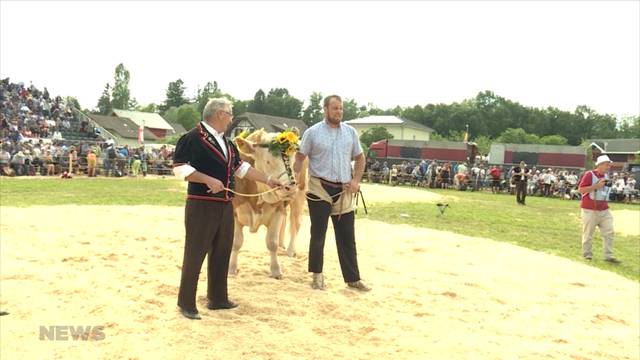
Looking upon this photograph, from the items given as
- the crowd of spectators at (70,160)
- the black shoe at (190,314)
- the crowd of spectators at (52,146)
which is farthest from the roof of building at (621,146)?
the black shoe at (190,314)

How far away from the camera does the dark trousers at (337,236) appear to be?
6.21 meters

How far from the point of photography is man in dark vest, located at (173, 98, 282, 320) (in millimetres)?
4820

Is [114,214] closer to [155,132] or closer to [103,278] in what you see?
[103,278]

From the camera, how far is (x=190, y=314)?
4.84m

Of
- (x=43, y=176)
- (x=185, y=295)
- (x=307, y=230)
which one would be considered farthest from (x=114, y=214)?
(x=43, y=176)

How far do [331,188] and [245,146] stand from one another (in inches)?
51.7

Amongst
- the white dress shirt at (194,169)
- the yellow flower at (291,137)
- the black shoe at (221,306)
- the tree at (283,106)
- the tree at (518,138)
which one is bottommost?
the black shoe at (221,306)

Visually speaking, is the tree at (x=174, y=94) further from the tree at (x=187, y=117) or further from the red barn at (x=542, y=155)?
the red barn at (x=542, y=155)

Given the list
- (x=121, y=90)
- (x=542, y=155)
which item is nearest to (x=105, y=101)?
(x=121, y=90)

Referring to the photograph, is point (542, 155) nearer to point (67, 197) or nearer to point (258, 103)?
point (67, 197)

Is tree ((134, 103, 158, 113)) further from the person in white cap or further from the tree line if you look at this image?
the person in white cap

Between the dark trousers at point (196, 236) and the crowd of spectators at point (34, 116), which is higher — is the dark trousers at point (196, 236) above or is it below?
below

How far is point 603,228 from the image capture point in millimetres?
9984

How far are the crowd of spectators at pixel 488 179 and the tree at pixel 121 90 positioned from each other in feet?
267
